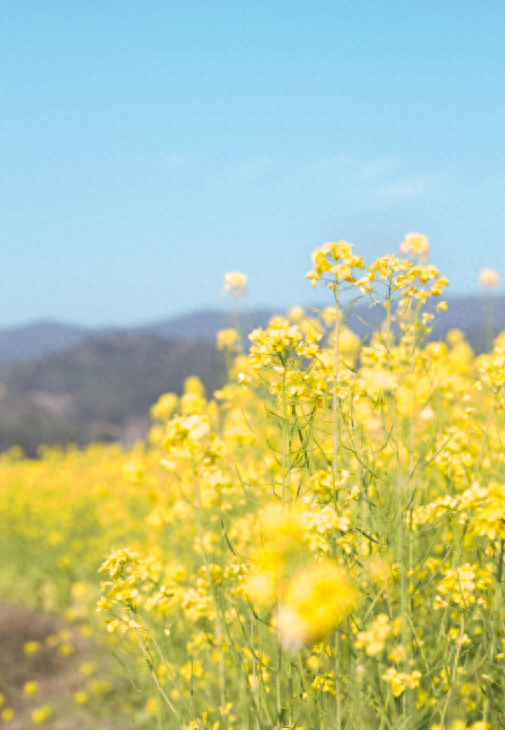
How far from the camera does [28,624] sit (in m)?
5.52

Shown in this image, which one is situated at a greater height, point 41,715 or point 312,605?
point 312,605

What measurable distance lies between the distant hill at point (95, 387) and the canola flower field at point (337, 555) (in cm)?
1153

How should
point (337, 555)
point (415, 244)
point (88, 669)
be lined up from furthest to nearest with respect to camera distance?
point (88, 669) < point (415, 244) < point (337, 555)

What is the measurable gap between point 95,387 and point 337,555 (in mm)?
16404

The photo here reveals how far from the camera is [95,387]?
17.1 metres

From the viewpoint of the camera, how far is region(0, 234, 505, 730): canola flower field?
140cm

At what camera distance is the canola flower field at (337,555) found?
4.59 feet

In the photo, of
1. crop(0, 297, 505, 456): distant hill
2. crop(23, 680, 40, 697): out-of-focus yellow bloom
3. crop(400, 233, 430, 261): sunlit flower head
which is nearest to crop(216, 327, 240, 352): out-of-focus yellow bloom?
crop(400, 233, 430, 261): sunlit flower head

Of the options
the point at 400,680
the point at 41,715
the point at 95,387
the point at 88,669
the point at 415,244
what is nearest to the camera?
the point at 400,680

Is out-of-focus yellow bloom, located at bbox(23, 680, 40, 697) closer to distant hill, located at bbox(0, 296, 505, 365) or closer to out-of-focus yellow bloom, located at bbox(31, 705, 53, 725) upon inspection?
out-of-focus yellow bloom, located at bbox(31, 705, 53, 725)

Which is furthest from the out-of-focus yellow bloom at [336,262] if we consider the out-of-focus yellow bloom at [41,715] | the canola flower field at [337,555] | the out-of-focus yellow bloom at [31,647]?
the out-of-focus yellow bloom at [31,647]

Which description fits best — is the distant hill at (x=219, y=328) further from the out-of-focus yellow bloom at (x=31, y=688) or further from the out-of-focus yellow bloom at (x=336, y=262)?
the out-of-focus yellow bloom at (x=31, y=688)

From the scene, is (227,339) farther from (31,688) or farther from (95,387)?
(95,387)

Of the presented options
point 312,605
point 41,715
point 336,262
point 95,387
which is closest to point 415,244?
point 336,262
